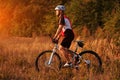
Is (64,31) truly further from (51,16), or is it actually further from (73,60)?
(51,16)

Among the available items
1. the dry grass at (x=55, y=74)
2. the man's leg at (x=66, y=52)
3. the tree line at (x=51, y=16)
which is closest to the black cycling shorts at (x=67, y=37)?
the man's leg at (x=66, y=52)

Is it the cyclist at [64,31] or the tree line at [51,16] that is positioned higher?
the cyclist at [64,31]

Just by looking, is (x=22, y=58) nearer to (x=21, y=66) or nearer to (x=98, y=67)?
(x=21, y=66)

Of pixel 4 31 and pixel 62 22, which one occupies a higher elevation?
pixel 62 22

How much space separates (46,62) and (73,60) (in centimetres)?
82

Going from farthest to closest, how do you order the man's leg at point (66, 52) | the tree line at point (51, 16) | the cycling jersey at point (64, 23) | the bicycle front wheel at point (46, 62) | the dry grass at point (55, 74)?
the tree line at point (51, 16), the bicycle front wheel at point (46, 62), the man's leg at point (66, 52), the cycling jersey at point (64, 23), the dry grass at point (55, 74)

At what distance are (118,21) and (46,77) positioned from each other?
53.7 ft

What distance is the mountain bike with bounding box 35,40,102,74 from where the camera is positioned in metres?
11.8

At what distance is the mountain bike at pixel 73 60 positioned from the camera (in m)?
11.8

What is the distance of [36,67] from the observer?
1229 cm

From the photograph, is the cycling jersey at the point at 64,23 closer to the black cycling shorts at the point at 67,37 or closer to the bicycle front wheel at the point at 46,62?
the black cycling shorts at the point at 67,37

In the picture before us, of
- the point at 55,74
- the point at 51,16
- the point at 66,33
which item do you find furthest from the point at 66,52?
the point at 51,16

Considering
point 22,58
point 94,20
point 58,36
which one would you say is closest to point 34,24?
point 94,20

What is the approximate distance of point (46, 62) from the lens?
12.2 metres
